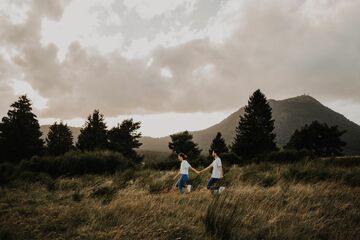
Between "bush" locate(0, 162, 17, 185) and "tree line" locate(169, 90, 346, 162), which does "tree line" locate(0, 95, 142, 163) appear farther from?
"bush" locate(0, 162, 17, 185)

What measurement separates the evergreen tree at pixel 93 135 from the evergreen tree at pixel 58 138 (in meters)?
2.30

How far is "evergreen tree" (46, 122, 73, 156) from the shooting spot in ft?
149

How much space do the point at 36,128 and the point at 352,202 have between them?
4131 centimetres

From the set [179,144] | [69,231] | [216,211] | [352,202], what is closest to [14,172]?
[69,231]

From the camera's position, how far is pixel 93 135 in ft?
161

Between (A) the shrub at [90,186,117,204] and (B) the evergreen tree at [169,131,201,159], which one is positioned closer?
(A) the shrub at [90,186,117,204]

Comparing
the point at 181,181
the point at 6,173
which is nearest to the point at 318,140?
the point at 181,181

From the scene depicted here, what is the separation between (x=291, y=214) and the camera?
5.22 meters

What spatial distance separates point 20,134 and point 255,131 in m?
35.2

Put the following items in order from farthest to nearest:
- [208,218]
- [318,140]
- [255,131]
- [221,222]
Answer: [318,140] < [255,131] < [208,218] < [221,222]

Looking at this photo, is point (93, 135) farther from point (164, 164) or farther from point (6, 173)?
point (6, 173)

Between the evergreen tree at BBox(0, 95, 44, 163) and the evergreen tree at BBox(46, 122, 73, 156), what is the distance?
4.68m

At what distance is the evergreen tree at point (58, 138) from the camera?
149 feet

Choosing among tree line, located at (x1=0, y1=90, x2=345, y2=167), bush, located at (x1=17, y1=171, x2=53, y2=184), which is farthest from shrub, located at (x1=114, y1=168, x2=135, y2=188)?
tree line, located at (x1=0, y1=90, x2=345, y2=167)
